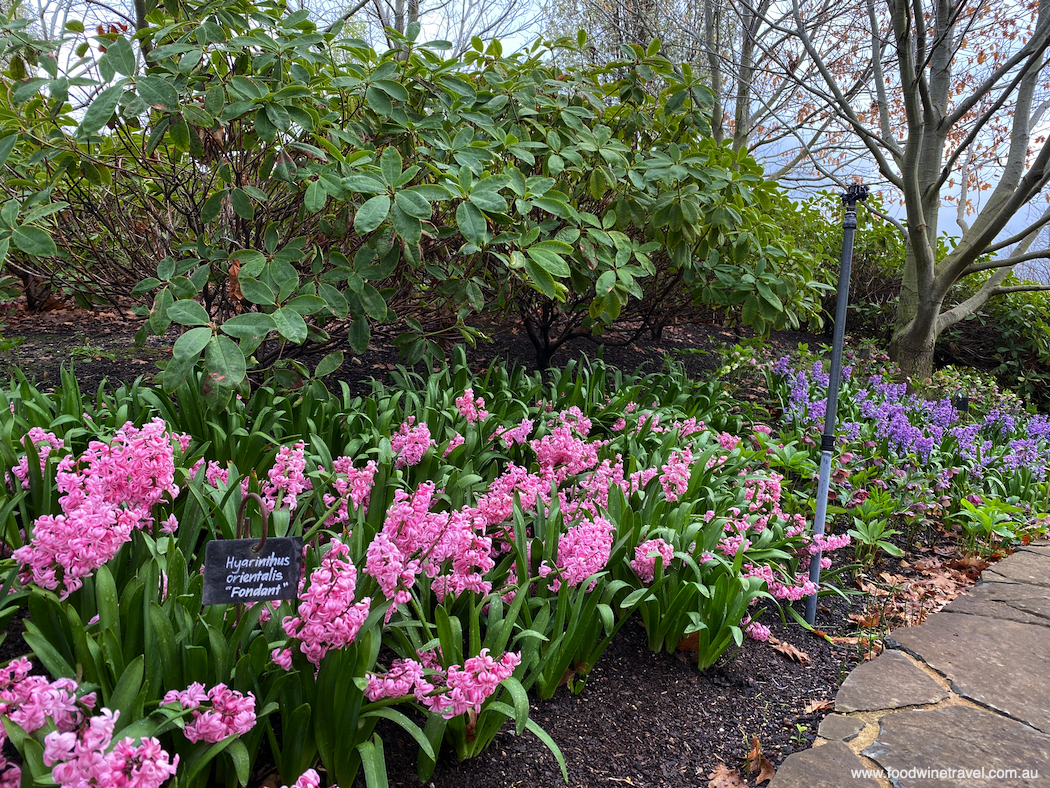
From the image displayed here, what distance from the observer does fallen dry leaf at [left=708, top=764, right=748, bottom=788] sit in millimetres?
1839

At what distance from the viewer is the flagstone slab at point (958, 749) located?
74.8 inches

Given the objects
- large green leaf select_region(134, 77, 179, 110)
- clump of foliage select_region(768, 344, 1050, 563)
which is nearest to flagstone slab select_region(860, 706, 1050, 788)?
clump of foliage select_region(768, 344, 1050, 563)

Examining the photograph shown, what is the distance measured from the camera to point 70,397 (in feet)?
9.46

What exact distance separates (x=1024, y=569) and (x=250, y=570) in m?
3.97

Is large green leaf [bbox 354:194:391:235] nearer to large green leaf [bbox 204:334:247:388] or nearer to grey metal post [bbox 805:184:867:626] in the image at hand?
large green leaf [bbox 204:334:247:388]

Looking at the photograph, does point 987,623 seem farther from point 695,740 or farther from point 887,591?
point 695,740

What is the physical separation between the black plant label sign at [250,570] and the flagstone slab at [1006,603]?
3.00 m

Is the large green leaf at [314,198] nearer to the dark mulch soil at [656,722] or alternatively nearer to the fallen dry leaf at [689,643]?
the dark mulch soil at [656,722]

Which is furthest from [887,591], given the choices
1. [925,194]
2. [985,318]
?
[985,318]

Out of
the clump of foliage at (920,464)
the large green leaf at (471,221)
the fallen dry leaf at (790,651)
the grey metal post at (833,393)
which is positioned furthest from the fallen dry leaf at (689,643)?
the large green leaf at (471,221)

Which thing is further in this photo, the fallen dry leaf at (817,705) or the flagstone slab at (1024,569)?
the flagstone slab at (1024,569)

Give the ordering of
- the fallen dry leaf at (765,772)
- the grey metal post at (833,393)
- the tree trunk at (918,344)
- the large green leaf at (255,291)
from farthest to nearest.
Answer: the tree trunk at (918,344)
the grey metal post at (833,393)
the large green leaf at (255,291)
the fallen dry leaf at (765,772)

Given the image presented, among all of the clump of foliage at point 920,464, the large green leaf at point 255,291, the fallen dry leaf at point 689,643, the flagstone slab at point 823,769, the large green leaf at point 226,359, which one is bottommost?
the flagstone slab at point 823,769

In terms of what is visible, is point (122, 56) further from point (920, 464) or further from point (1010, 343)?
point (1010, 343)
